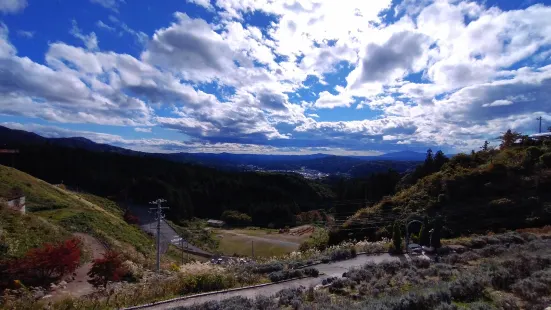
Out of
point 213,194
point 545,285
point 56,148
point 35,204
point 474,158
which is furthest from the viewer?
Answer: point 213,194

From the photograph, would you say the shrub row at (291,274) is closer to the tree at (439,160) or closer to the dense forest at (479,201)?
the dense forest at (479,201)

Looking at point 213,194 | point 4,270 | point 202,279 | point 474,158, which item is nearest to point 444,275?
point 202,279

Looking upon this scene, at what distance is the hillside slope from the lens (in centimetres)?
2211

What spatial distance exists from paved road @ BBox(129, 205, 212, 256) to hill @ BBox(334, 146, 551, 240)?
24.6 m

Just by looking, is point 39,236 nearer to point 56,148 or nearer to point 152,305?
point 152,305

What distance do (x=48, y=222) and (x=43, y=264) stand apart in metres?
11.6

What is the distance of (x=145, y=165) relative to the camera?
350 feet

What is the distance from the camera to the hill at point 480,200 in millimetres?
23906

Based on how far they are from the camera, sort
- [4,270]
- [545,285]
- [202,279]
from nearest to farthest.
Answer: [545,285] → [202,279] → [4,270]

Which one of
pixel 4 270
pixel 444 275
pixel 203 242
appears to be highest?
pixel 444 275

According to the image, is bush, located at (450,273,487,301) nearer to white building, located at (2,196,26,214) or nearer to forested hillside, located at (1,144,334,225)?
white building, located at (2,196,26,214)

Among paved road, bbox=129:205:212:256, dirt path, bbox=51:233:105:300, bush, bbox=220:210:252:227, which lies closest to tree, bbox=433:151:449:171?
paved road, bbox=129:205:212:256

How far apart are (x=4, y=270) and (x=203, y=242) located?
39.0 m

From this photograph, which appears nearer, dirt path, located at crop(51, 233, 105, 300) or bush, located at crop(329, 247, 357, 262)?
dirt path, located at crop(51, 233, 105, 300)
